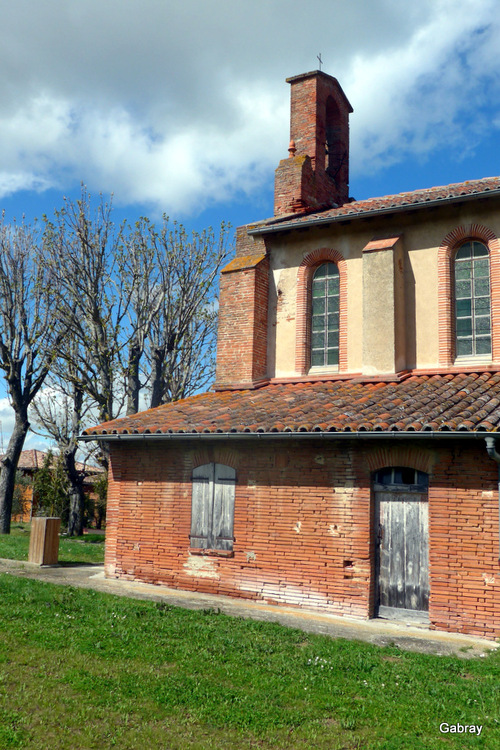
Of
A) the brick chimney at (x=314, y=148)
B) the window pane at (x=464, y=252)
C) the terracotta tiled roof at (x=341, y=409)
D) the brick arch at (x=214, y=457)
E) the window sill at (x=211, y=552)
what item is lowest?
the window sill at (x=211, y=552)

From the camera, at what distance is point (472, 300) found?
12.6m

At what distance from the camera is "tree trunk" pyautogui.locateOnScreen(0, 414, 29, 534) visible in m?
22.8

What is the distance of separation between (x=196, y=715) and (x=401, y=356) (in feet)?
28.9

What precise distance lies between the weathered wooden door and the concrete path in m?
0.37

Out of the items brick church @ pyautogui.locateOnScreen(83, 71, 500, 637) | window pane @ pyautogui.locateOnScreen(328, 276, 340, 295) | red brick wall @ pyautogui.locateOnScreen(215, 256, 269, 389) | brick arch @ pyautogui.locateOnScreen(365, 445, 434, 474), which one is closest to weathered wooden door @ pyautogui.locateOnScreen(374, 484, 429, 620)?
brick church @ pyautogui.locateOnScreen(83, 71, 500, 637)

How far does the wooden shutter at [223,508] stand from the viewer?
11.5 meters

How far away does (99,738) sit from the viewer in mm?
5051

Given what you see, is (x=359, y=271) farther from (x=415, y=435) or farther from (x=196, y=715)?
(x=196, y=715)

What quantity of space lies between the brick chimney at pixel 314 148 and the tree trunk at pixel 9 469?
13185 millimetres

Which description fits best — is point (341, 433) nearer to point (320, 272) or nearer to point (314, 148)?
point (320, 272)

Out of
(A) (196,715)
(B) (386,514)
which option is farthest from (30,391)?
(A) (196,715)

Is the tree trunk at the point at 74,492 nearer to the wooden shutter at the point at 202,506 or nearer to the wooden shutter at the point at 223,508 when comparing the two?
the wooden shutter at the point at 202,506

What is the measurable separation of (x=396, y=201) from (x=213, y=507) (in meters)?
8.23

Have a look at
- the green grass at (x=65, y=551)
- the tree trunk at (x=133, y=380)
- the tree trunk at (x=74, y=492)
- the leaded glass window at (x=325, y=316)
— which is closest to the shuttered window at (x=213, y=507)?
the leaded glass window at (x=325, y=316)
